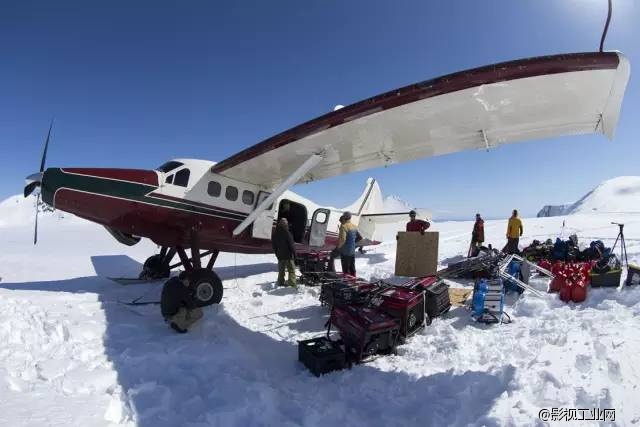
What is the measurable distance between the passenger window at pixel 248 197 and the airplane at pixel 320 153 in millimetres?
25

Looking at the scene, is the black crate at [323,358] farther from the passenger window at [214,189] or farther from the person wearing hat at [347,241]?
the passenger window at [214,189]

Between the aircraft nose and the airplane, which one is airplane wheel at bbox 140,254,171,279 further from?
the aircraft nose

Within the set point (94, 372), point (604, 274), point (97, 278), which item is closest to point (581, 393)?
point (604, 274)

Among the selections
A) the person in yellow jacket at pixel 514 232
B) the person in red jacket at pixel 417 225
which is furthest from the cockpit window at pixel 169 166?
the person in yellow jacket at pixel 514 232

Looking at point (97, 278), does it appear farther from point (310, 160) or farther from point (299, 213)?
point (310, 160)

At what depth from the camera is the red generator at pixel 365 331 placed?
4.11 m

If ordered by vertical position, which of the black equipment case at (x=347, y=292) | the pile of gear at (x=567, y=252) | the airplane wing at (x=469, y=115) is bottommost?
the black equipment case at (x=347, y=292)

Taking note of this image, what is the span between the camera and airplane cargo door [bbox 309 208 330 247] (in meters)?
9.75

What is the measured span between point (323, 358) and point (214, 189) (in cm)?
494

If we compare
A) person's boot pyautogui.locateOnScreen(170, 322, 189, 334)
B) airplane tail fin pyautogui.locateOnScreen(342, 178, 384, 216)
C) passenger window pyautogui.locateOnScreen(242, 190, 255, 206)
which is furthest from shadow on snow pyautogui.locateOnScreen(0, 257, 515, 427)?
airplane tail fin pyautogui.locateOnScreen(342, 178, 384, 216)

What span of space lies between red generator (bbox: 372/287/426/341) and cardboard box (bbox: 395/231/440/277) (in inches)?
140

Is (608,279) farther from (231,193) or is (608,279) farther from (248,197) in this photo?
(231,193)

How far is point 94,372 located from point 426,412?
3.55 metres

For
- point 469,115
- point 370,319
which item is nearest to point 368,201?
point 469,115
